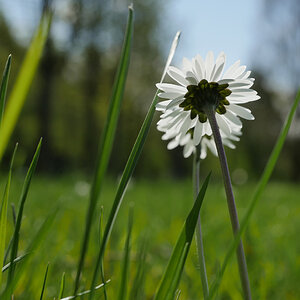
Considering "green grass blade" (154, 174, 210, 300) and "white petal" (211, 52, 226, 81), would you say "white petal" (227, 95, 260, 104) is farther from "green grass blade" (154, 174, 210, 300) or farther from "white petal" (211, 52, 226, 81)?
"green grass blade" (154, 174, 210, 300)

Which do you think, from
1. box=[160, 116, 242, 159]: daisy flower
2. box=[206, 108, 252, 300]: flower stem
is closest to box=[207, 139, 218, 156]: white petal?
box=[160, 116, 242, 159]: daisy flower

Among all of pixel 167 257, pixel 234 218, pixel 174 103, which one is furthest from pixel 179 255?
pixel 167 257

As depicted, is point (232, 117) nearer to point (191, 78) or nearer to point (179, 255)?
point (191, 78)

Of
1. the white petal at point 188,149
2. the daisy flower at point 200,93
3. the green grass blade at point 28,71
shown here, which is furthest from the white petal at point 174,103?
the green grass blade at point 28,71

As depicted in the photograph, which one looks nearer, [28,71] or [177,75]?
[28,71]

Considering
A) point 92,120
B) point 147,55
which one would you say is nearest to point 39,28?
point 147,55

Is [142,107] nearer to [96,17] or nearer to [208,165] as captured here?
[96,17]

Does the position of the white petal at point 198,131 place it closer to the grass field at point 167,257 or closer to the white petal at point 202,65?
the white petal at point 202,65
